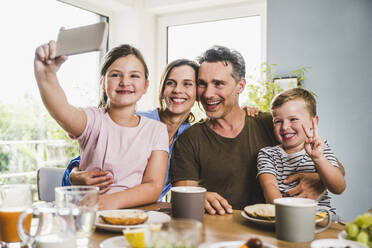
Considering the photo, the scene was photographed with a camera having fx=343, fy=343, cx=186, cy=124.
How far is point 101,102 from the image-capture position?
5.81 ft

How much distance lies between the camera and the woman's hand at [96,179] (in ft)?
4.32

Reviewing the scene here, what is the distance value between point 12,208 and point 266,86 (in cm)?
225

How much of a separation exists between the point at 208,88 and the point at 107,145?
621 millimetres

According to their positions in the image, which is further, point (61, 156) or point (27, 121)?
point (61, 156)

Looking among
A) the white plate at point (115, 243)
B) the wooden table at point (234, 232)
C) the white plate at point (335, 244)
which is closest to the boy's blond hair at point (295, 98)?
the wooden table at point (234, 232)

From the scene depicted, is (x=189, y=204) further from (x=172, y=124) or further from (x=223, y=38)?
(x=223, y=38)

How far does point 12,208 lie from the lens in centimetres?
88

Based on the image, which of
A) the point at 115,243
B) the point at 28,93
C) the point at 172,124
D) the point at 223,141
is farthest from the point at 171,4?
the point at 115,243

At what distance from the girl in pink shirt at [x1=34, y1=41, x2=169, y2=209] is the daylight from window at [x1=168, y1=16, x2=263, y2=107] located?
194cm

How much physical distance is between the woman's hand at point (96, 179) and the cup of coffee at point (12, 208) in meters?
0.39

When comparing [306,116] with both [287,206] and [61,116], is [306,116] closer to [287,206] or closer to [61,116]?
[287,206]

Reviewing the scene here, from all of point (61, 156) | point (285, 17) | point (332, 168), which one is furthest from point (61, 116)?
point (285, 17)

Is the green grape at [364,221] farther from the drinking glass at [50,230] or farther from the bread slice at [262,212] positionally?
the drinking glass at [50,230]

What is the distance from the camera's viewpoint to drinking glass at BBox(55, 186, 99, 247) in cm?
77
